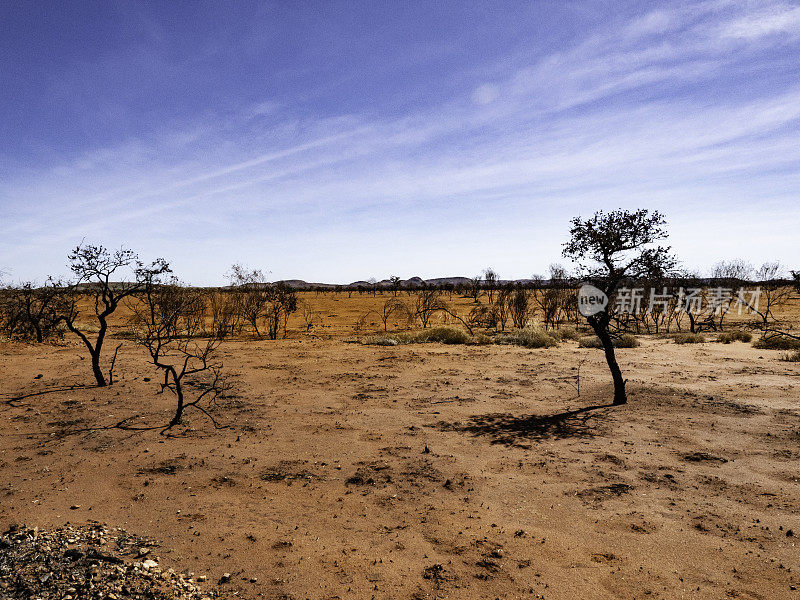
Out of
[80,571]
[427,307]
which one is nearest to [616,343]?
[427,307]

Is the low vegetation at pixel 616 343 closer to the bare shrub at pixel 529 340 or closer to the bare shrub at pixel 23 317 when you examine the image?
the bare shrub at pixel 529 340

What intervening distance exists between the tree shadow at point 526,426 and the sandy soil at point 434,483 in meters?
0.05

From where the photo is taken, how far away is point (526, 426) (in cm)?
831

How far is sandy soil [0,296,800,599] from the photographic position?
4094mm

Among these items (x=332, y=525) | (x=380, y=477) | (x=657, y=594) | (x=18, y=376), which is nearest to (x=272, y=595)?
(x=332, y=525)

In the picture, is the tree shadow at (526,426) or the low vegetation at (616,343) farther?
the low vegetation at (616,343)

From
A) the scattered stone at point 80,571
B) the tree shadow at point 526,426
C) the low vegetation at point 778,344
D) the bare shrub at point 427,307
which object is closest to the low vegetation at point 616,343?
the low vegetation at point 778,344

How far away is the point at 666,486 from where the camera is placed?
582 cm

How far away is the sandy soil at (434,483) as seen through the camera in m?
4.09

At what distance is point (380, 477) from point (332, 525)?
1307 mm


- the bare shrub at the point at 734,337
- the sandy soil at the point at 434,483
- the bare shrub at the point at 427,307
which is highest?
the bare shrub at the point at 427,307

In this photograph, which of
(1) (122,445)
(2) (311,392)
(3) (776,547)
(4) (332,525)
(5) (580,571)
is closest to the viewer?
(5) (580,571)

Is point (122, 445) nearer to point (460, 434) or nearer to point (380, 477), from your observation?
point (380, 477)

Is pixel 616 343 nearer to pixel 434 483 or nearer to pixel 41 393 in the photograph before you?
pixel 434 483
